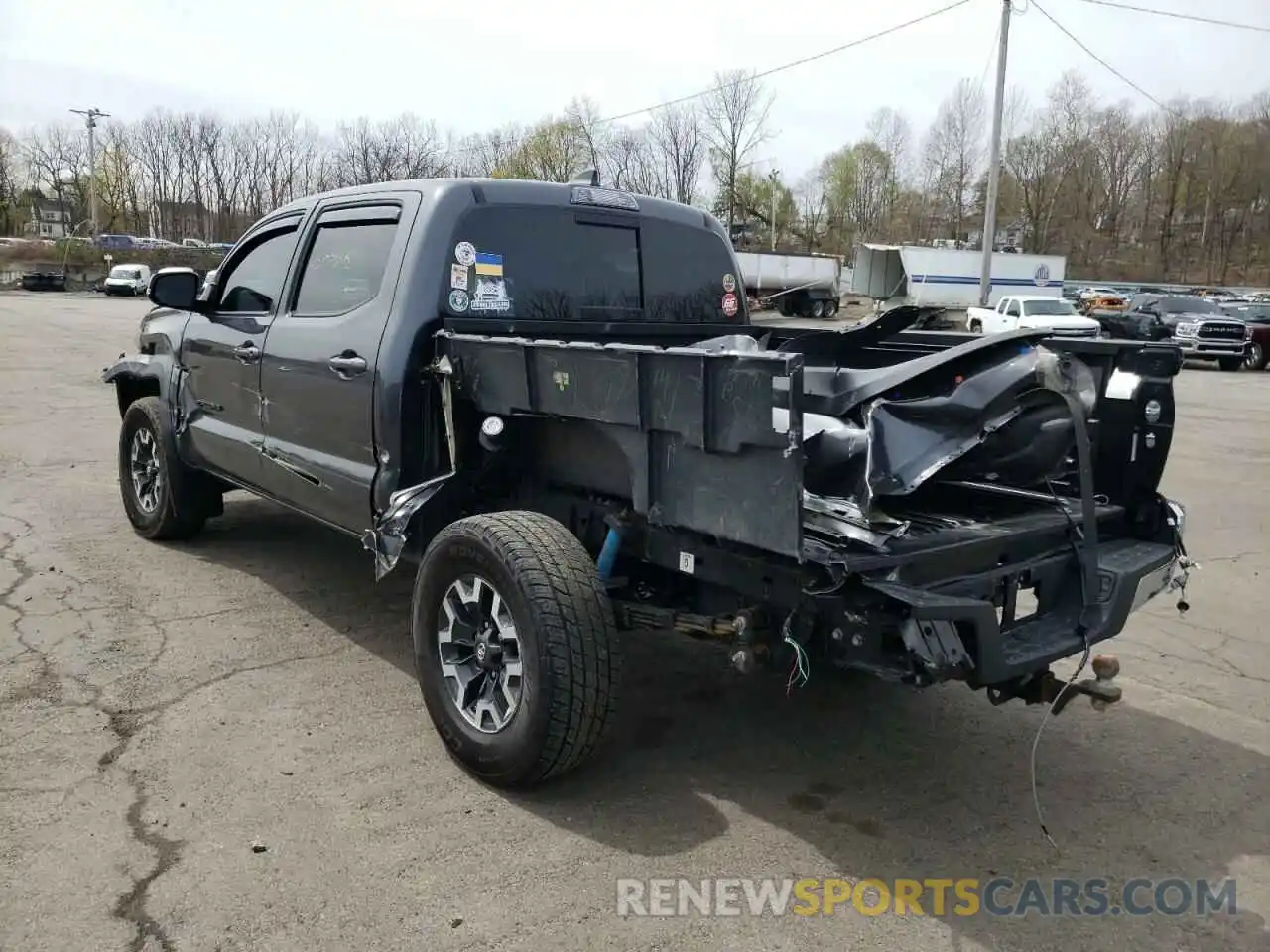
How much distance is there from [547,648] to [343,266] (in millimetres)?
2257

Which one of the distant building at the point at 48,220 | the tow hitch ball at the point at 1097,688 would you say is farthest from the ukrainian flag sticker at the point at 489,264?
the distant building at the point at 48,220

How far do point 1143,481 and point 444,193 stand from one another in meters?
2.99

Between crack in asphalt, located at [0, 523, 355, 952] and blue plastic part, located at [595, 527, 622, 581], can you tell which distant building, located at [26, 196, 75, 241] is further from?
blue plastic part, located at [595, 527, 622, 581]

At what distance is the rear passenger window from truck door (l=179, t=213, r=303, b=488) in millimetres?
282

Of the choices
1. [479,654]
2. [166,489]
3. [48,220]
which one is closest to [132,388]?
[166,489]

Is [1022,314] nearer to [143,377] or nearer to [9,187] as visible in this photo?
[143,377]

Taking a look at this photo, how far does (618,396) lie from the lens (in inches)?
127

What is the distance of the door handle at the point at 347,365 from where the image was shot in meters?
4.17

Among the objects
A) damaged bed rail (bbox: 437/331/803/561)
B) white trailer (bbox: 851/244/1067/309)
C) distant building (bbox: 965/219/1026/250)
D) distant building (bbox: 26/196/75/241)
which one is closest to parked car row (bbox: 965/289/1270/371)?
white trailer (bbox: 851/244/1067/309)

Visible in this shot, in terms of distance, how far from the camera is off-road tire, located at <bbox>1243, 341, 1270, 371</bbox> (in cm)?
2564

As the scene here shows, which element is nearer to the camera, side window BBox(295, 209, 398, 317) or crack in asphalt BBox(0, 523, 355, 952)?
crack in asphalt BBox(0, 523, 355, 952)

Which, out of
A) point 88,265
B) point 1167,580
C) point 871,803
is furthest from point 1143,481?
point 88,265

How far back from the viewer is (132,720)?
13.2 feet

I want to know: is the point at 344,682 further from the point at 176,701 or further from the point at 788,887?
the point at 788,887
